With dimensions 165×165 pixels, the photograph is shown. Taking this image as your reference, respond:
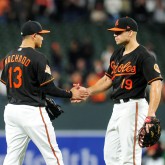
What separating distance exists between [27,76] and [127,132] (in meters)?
1.35

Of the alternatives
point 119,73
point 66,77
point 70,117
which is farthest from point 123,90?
point 66,77

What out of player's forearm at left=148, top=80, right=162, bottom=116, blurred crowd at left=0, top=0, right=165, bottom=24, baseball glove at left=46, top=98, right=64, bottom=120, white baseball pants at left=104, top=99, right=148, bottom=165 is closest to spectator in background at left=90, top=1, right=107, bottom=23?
blurred crowd at left=0, top=0, right=165, bottom=24

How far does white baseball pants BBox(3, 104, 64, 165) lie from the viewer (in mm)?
8344

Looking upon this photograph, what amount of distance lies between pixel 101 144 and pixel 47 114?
414 centimetres

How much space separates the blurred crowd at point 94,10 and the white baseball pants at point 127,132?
8.77 metres

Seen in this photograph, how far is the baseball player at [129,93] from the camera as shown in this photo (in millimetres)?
8328

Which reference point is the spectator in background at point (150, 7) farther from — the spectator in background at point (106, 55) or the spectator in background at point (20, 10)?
the spectator in background at point (20, 10)

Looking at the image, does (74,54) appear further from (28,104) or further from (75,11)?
(28,104)

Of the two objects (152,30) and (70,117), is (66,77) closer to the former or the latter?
(70,117)

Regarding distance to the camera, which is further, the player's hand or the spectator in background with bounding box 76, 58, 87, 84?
the spectator in background with bounding box 76, 58, 87, 84

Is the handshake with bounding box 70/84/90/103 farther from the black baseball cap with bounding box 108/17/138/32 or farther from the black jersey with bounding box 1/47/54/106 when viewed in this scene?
the black baseball cap with bounding box 108/17/138/32

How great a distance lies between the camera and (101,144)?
12.6m

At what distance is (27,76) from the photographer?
838 centimetres

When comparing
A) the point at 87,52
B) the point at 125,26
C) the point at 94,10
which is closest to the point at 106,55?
Result: the point at 87,52
